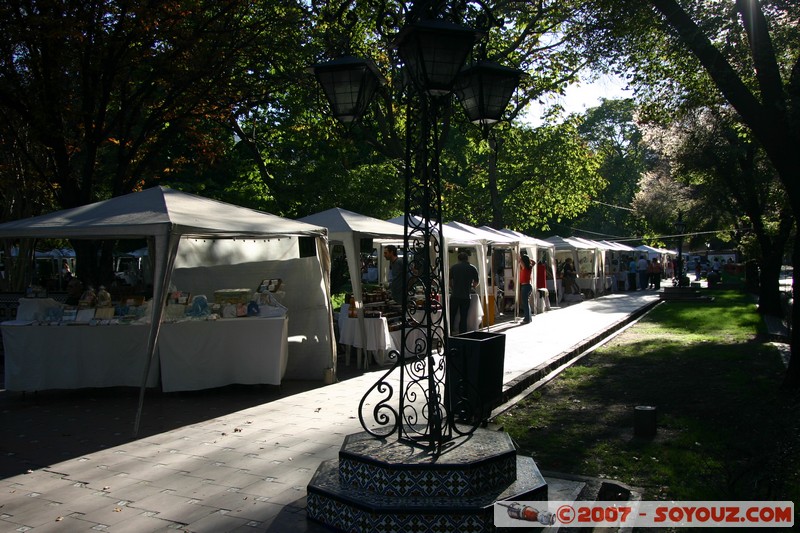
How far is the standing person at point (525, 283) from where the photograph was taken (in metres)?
18.1

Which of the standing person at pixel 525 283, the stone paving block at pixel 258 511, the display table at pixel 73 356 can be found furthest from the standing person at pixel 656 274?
the stone paving block at pixel 258 511

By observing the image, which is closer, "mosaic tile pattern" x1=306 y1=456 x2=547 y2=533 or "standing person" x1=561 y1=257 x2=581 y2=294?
"mosaic tile pattern" x1=306 y1=456 x2=547 y2=533

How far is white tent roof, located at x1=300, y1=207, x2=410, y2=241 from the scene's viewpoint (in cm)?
1184

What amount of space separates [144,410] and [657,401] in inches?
255

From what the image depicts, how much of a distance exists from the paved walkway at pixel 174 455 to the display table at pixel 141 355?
0.30 metres

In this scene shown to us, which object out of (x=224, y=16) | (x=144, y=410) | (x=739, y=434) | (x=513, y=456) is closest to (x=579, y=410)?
(x=739, y=434)

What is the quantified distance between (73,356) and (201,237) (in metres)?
2.33

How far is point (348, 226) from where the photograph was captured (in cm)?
1178

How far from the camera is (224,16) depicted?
14.5m

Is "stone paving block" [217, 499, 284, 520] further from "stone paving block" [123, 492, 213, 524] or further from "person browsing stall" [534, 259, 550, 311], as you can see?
"person browsing stall" [534, 259, 550, 311]

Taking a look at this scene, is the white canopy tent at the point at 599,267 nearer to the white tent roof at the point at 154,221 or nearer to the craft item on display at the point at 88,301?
the white tent roof at the point at 154,221

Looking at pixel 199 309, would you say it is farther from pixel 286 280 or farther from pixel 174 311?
pixel 286 280

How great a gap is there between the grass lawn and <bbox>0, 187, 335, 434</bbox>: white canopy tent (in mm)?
3580

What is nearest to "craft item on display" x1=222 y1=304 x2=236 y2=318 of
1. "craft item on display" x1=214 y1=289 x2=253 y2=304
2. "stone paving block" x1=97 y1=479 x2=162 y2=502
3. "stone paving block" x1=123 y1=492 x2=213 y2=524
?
"craft item on display" x1=214 y1=289 x2=253 y2=304
